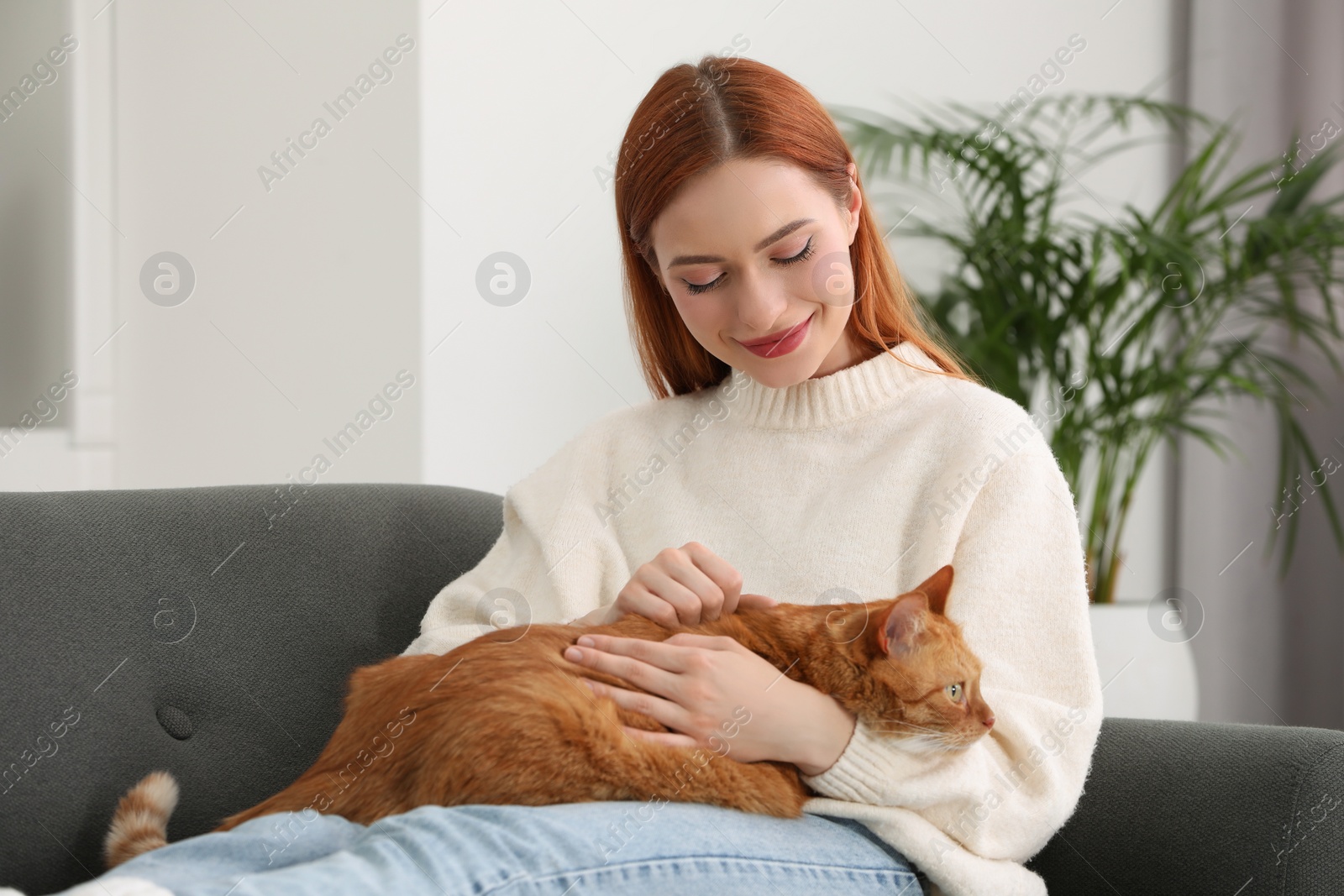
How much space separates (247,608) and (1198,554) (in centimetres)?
242

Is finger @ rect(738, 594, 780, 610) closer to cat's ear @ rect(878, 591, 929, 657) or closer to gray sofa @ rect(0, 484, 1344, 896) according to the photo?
cat's ear @ rect(878, 591, 929, 657)

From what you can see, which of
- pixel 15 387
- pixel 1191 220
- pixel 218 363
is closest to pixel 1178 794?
pixel 1191 220

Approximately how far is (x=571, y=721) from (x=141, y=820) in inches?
18.5

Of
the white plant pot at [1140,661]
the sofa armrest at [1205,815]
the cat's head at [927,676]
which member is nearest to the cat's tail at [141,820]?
the cat's head at [927,676]

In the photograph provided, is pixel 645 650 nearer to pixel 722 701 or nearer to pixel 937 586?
pixel 722 701

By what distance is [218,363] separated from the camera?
2.34 meters

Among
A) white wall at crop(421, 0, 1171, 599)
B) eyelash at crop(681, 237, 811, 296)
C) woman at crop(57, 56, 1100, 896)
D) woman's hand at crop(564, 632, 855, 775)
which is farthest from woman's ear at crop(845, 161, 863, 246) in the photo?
white wall at crop(421, 0, 1171, 599)

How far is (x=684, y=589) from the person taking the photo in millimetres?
1099

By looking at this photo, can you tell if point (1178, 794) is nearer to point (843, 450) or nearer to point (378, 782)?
point (843, 450)

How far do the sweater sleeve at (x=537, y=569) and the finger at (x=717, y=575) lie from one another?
28 cm

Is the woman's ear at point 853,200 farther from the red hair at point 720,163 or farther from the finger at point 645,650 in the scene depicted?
the finger at point 645,650

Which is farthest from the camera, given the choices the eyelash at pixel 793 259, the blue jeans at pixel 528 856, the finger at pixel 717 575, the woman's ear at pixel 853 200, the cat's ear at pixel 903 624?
the woman's ear at pixel 853 200

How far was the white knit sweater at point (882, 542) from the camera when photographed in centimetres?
105

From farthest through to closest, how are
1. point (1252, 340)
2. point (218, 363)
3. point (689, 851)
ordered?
point (1252, 340), point (218, 363), point (689, 851)
